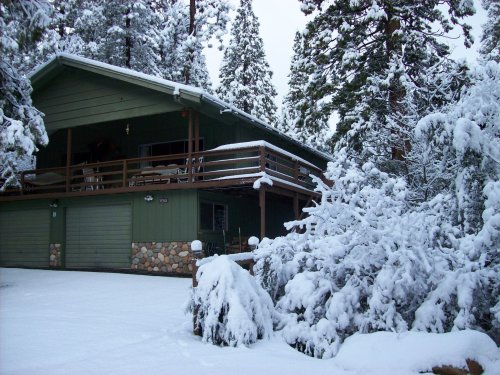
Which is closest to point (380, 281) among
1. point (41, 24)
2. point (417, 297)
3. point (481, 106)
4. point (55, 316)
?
point (417, 297)

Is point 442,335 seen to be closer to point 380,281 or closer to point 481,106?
point 380,281

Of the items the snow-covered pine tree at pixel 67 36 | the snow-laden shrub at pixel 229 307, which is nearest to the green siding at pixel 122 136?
the snow-covered pine tree at pixel 67 36

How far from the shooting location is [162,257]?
14.1 metres

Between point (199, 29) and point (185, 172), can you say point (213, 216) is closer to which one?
point (185, 172)

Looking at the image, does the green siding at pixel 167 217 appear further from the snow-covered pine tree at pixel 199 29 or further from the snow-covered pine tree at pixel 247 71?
the snow-covered pine tree at pixel 247 71

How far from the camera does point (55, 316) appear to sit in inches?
293

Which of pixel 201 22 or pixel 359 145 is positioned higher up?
pixel 201 22

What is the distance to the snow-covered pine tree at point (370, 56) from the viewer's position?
14.0 m

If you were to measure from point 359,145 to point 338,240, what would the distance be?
29.0 ft

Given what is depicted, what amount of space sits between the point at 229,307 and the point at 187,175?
323 inches

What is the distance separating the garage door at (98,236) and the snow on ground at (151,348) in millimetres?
6511

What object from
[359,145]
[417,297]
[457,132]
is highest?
[359,145]

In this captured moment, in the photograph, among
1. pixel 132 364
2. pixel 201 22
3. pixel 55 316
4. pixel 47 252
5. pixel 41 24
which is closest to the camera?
pixel 132 364

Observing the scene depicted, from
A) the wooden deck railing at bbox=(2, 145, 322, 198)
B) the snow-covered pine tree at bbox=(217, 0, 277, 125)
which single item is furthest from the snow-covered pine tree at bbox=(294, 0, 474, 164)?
the snow-covered pine tree at bbox=(217, 0, 277, 125)
